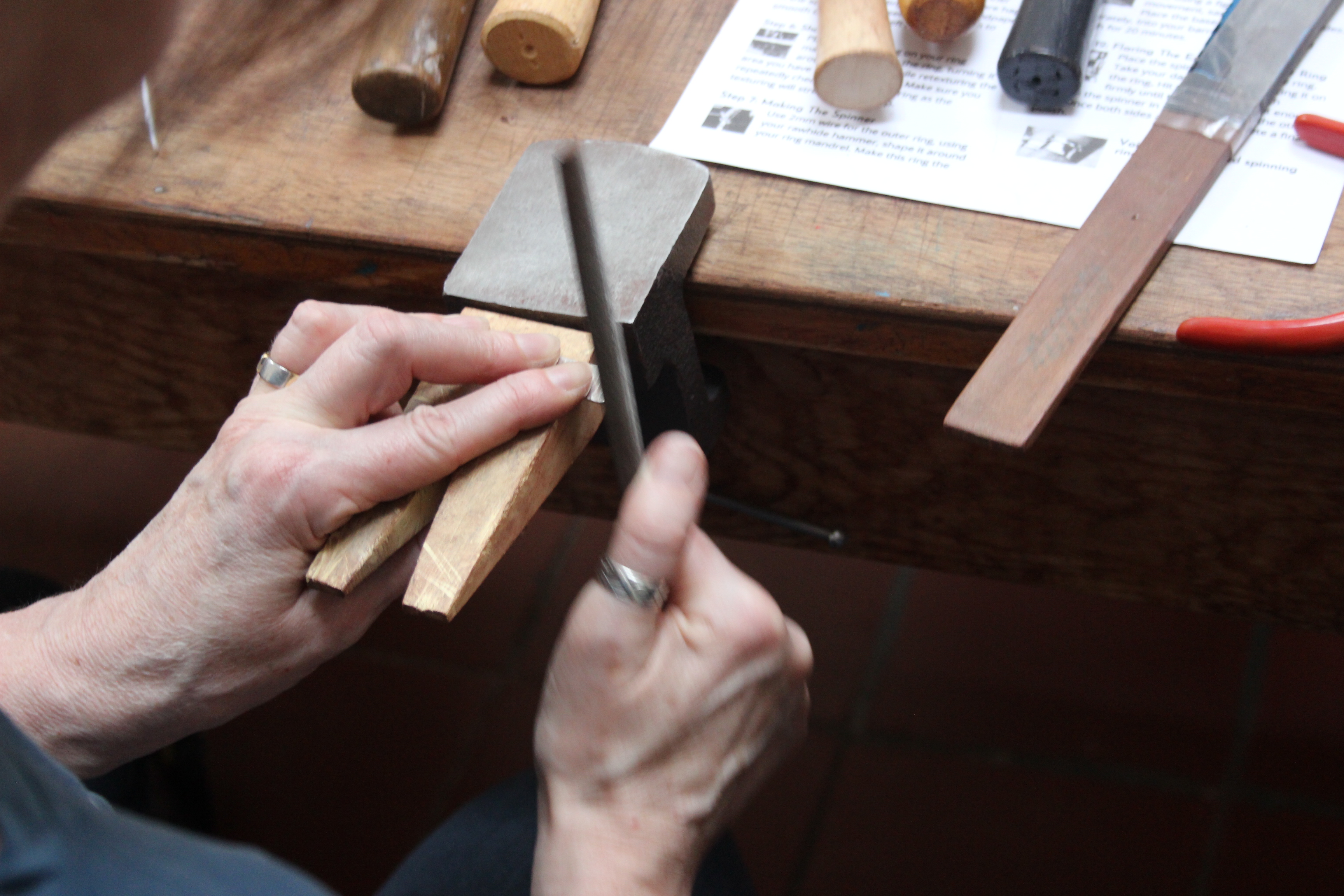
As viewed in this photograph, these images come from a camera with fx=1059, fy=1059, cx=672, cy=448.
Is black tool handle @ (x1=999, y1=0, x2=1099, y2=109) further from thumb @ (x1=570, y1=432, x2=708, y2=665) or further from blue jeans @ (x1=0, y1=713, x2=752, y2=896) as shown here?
blue jeans @ (x1=0, y1=713, x2=752, y2=896)

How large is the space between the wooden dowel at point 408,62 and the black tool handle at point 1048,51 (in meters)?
0.37

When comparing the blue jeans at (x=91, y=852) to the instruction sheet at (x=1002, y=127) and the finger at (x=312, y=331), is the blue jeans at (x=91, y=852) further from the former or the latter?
the instruction sheet at (x=1002, y=127)

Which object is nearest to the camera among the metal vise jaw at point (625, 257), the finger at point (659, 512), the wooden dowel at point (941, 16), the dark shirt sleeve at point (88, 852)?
the dark shirt sleeve at point (88, 852)

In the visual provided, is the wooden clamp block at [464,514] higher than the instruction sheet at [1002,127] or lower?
lower

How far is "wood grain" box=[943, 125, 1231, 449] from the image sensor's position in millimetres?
555

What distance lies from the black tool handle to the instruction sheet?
1 cm

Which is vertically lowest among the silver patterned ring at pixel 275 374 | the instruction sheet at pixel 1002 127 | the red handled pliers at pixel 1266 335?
the silver patterned ring at pixel 275 374

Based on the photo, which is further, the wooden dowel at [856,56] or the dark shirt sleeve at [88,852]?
the wooden dowel at [856,56]

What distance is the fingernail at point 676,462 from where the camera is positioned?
0.49m

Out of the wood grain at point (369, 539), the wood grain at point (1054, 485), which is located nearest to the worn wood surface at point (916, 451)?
the wood grain at point (1054, 485)

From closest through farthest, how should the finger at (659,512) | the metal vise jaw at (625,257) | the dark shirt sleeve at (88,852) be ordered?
1. the dark shirt sleeve at (88,852)
2. the finger at (659,512)
3. the metal vise jaw at (625,257)

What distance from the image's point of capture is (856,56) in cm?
67

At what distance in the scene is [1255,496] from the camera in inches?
26.5

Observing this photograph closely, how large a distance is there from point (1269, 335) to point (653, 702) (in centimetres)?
38
